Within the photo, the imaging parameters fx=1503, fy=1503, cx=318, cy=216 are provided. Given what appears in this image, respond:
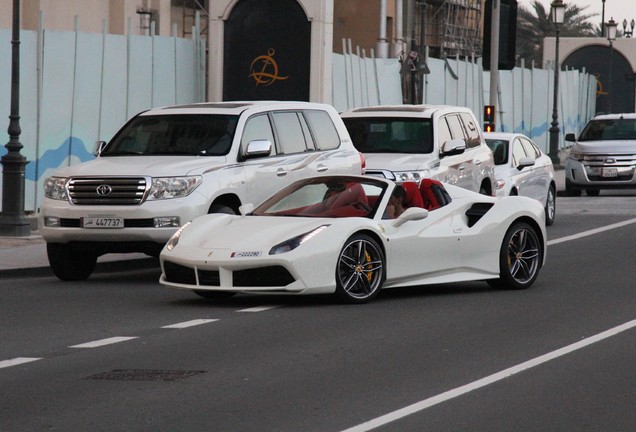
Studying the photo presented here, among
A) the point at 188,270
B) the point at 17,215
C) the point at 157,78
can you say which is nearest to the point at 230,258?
the point at 188,270

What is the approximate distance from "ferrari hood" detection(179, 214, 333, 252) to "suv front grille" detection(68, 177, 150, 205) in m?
Answer: 1.73

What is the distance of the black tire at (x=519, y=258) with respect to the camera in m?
14.4

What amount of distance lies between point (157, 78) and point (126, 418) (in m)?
18.9

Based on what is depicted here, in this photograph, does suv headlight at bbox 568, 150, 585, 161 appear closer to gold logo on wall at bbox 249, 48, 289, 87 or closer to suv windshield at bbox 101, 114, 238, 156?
gold logo on wall at bbox 249, 48, 289, 87

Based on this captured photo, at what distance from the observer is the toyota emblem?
15438 mm

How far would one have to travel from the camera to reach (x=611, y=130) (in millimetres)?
33875

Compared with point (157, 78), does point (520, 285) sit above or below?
below

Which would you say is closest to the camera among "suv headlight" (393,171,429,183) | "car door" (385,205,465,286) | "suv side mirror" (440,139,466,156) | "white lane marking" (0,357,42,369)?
"white lane marking" (0,357,42,369)

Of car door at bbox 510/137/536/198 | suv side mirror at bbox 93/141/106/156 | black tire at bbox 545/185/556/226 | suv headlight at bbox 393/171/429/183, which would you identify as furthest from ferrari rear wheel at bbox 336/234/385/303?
black tire at bbox 545/185/556/226

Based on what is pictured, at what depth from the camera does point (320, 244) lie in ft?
42.2

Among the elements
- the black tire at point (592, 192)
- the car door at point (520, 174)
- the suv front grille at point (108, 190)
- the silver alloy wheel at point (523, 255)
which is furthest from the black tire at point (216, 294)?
the black tire at point (592, 192)

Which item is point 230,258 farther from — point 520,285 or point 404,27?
point 404,27

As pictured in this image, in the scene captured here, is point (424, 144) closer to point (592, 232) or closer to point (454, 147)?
point (454, 147)

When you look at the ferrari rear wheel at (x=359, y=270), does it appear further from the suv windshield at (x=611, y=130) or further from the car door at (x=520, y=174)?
the suv windshield at (x=611, y=130)
